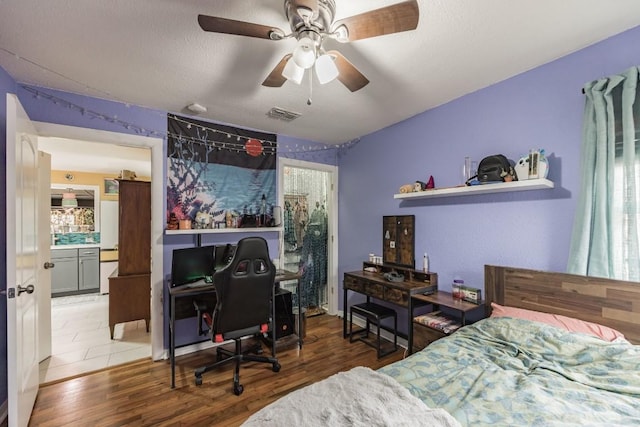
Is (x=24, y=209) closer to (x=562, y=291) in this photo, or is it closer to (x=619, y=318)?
(x=562, y=291)

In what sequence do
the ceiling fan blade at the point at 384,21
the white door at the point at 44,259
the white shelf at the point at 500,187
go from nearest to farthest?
the ceiling fan blade at the point at 384,21
the white shelf at the point at 500,187
the white door at the point at 44,259

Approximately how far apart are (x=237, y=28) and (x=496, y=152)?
2.21 metres

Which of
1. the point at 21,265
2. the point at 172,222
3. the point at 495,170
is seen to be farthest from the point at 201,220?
the point at 495,170

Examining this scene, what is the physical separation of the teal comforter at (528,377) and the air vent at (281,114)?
246cm

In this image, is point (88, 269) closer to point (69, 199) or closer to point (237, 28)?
point (69, 199)

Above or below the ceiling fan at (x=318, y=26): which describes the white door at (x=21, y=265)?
below

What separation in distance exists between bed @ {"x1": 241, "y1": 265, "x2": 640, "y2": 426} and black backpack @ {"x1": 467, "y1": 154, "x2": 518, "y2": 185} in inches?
29.3

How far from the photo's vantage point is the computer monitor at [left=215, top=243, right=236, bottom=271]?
9.84ft

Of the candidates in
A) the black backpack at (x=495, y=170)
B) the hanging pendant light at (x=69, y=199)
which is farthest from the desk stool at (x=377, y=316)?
the hanging pendant light at (x=69, y=199)

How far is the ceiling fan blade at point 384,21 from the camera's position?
3.97 ft

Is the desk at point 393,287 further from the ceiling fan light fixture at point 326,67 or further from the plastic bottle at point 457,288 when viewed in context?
the ceiling fan light fixture at point 326,67

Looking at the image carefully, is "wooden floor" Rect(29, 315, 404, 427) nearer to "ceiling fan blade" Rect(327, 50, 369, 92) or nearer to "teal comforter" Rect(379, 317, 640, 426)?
"teal comforter" Rect(379, 317, 640, 426)

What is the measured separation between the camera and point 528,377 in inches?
53.8

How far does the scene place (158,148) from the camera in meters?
2.85
